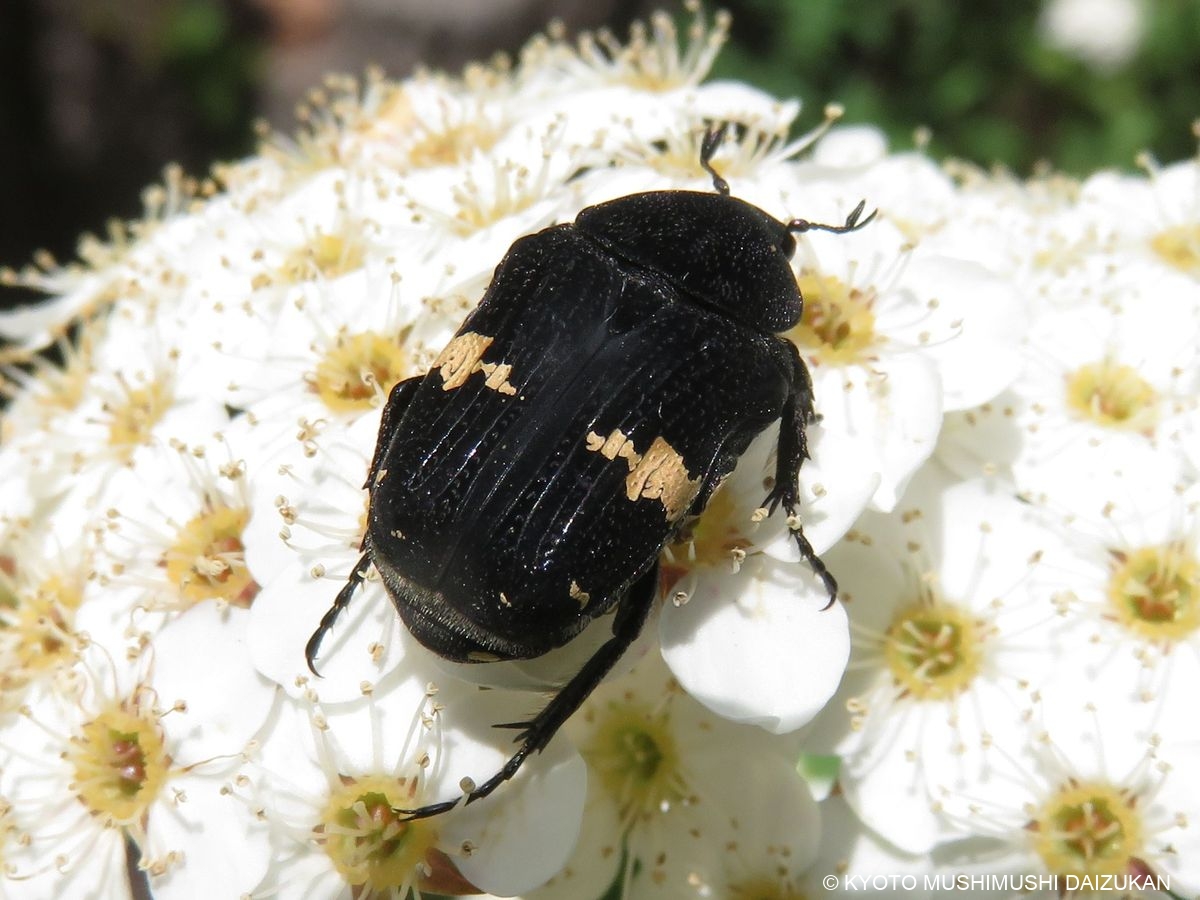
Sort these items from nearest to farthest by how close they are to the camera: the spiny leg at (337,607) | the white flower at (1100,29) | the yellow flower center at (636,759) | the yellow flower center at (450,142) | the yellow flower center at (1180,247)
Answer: the spiny leg at (337,607)
the yellow flower center at (636,759)
the yellow flower center at (1180,247)
the yellow flower center at (450,142)
the white flower at (1100,29)

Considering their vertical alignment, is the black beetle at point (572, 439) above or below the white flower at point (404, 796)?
above

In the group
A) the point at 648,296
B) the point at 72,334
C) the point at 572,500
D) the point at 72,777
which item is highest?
the point at 648,296

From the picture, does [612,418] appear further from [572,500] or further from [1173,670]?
[1173,670]

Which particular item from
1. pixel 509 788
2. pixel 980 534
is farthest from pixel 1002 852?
pixel 509 788

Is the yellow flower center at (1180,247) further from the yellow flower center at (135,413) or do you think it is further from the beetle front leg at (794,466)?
the yellow flower center at (135,413)

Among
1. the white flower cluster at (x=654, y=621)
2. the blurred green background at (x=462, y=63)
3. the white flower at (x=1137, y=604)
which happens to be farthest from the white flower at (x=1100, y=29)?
the white flower at (x=1137, y=604)

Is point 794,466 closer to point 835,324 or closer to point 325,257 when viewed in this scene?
point 835,324
